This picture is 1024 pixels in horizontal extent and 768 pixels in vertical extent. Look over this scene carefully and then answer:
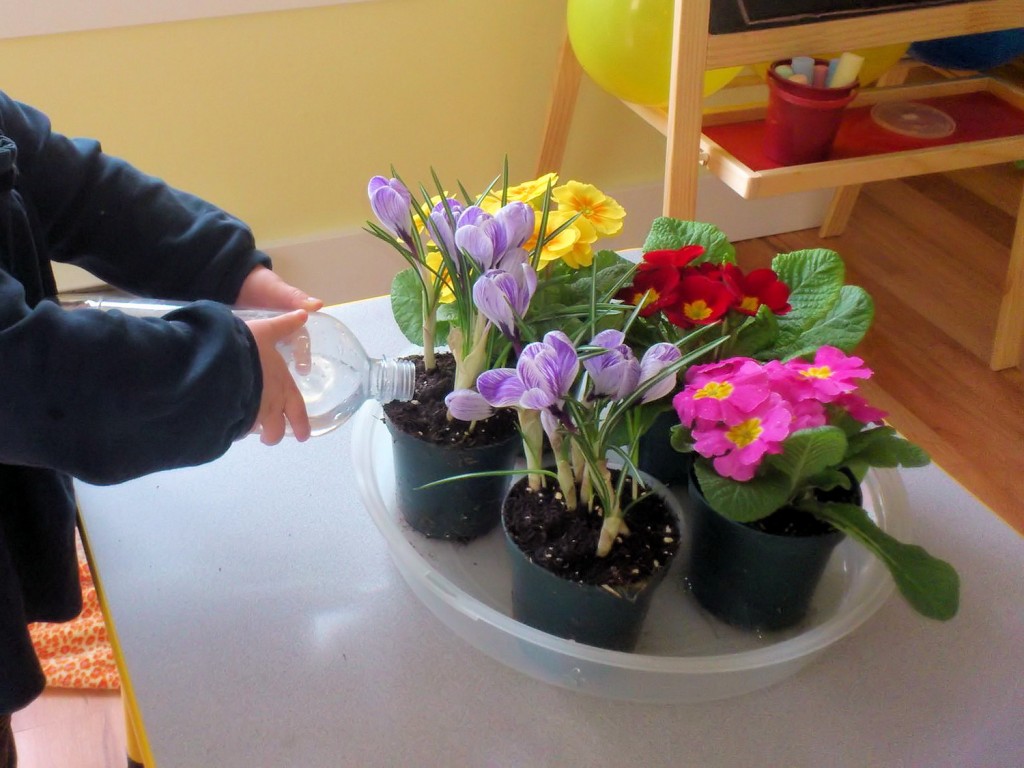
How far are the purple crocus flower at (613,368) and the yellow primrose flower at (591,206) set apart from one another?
141 millimetres

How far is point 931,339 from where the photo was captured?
1627 mm

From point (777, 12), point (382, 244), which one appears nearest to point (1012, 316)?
point (777, 12)

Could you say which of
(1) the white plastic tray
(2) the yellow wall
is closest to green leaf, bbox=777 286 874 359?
(1) the white plastic tray

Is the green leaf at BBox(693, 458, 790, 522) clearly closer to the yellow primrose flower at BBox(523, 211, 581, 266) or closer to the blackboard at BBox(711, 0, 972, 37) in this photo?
the yellow primrose flower at BBox(523, 211, 581, 266)

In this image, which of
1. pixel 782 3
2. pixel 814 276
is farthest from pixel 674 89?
pixel 814 276

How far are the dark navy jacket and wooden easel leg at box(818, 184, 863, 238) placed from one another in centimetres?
144

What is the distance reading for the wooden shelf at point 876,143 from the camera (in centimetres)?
114

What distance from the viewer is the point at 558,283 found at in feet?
1.87

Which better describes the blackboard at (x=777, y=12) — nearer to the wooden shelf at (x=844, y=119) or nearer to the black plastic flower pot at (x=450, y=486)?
the wooden shelf at (x=844, y=119)

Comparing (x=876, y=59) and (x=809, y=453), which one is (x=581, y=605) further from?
(x=876, y=59)

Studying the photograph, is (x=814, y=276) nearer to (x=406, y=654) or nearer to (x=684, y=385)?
(x=684, y=385)

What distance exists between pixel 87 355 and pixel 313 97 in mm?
1090

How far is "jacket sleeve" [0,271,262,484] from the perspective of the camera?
1.46 feet

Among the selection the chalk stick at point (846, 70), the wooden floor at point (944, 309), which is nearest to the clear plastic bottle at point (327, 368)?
the chalk stick at point (846, 70)
